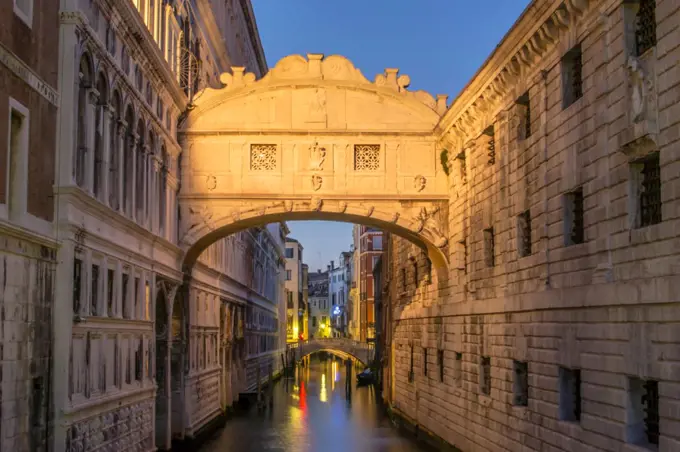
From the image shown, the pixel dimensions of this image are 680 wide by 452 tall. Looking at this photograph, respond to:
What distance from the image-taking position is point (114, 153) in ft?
58.2

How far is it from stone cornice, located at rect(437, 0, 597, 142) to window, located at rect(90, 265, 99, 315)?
8745mm

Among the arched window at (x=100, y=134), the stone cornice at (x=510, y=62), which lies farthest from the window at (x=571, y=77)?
the arched window at (x=100, y=134)

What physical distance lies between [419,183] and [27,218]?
1293 centimetres

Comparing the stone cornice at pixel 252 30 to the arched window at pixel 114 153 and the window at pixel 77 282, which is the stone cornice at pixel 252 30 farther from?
the window at pixel 77 282

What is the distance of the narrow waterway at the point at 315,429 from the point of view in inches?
1060

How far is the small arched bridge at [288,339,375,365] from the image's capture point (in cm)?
6581

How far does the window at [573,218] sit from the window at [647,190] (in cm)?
230

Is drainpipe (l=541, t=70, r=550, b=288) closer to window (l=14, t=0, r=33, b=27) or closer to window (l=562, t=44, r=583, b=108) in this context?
window (l=562, t=44, r=583, b=108)

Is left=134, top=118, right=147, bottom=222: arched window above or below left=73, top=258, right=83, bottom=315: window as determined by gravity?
above

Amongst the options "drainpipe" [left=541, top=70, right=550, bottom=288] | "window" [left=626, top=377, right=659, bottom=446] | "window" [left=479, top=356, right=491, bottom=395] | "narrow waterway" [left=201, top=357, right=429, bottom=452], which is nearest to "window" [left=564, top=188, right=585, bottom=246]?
"drainpipe" [left=541, top=70, right=550, bottom=288]

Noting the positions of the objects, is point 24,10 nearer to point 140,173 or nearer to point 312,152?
point 140,173

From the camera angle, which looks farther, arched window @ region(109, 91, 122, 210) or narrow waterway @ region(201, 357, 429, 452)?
narrow waterway @ region(201, 357, 429, 452)

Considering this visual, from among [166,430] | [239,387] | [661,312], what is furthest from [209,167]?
[239,387]

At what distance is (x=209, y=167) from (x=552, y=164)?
10.8 m
